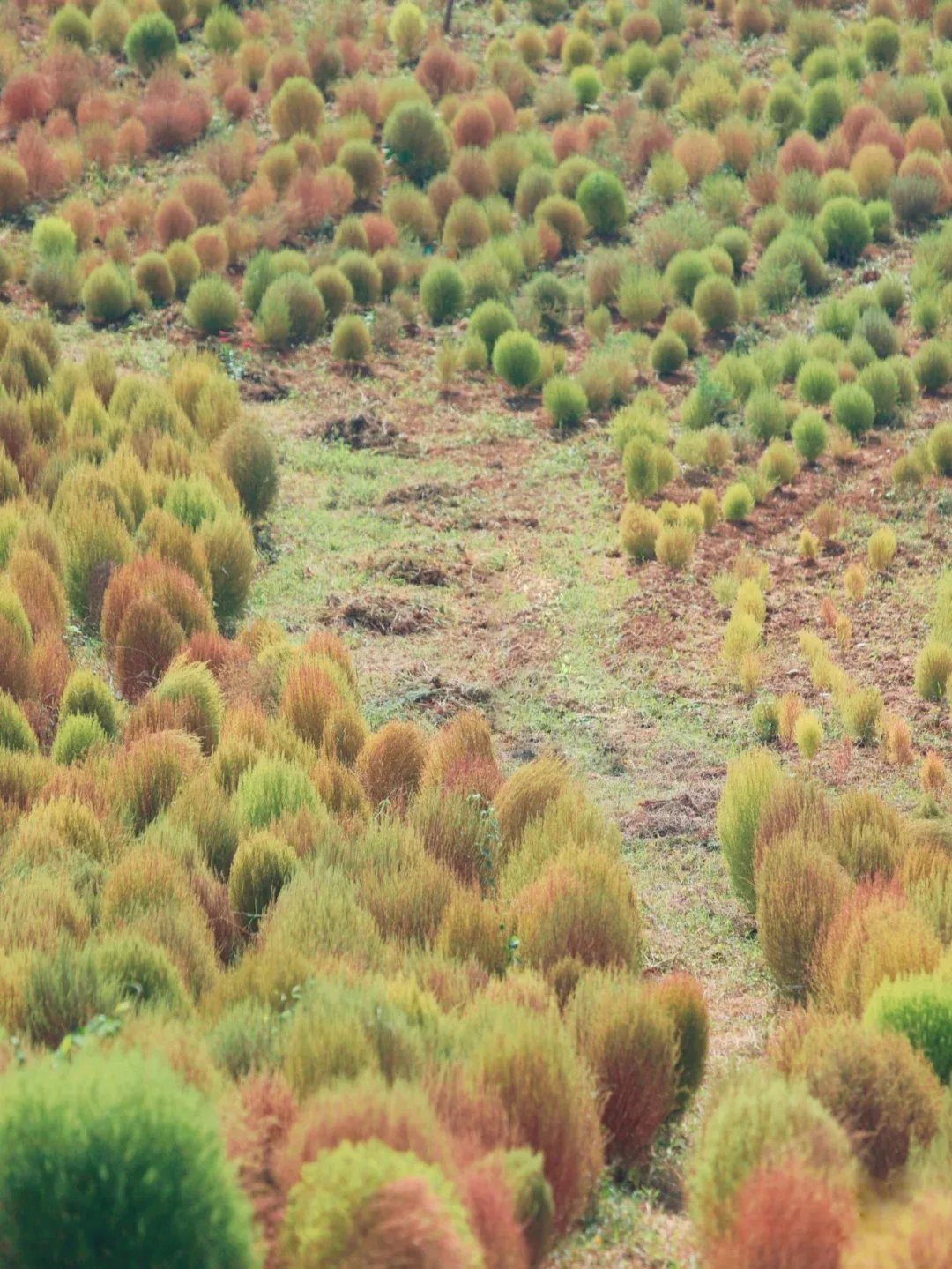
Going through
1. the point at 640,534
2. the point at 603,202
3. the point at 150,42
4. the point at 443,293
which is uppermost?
the point at 150,42

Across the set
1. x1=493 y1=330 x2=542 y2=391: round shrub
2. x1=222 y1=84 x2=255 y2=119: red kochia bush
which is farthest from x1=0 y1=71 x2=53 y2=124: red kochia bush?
x1=493 y1=330 x2=542 y2=391: round shrub

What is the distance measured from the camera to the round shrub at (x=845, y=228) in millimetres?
13023

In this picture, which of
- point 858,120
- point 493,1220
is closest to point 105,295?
point 858,120

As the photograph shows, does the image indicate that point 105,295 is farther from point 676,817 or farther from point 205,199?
point 676,817

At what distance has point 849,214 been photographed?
13.0 meters

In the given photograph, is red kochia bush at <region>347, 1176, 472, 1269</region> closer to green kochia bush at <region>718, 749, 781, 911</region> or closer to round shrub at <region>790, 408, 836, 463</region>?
green kochia bush at <region>718, 749, 781, 911</region>

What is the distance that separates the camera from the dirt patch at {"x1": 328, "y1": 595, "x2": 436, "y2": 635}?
844cm

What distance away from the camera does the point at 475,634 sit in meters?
8.46

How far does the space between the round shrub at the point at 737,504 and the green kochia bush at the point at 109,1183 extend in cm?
725

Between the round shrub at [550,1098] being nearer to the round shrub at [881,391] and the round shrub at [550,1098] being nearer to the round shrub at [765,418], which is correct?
the round shrub at [765,418]

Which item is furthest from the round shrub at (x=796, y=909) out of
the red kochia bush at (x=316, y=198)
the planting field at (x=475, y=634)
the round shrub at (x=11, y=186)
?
the round shrub at (x=11, y=186)

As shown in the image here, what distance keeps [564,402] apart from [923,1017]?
7.59 metres

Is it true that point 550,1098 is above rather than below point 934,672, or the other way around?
above

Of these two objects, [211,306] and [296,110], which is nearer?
[211,306]
